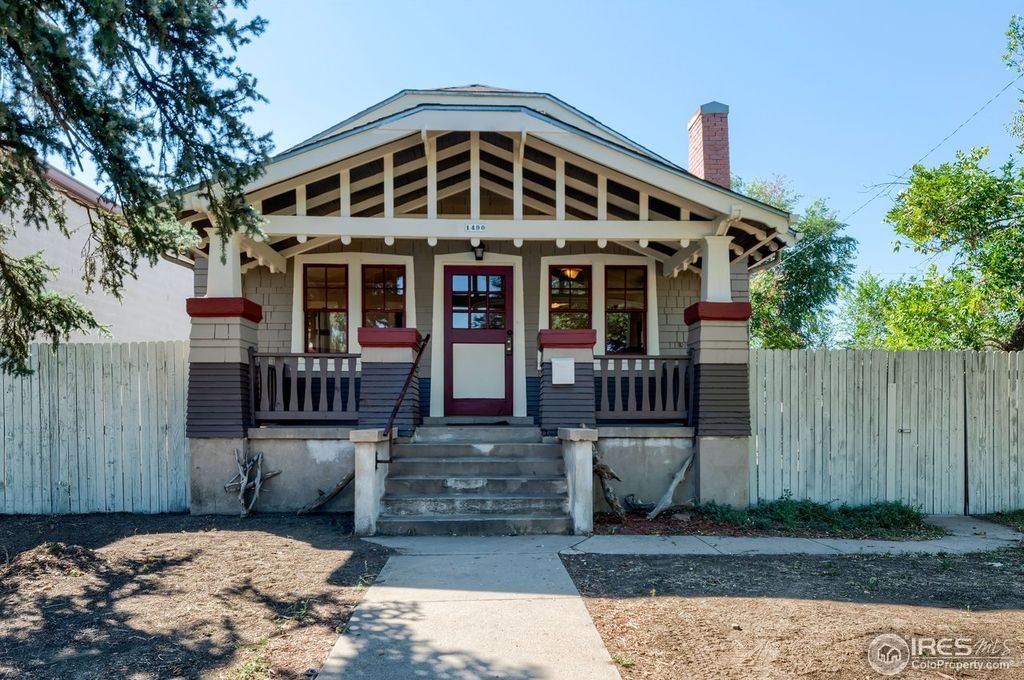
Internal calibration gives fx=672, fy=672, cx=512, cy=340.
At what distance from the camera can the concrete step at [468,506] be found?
6.83m

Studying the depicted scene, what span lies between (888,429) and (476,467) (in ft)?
16.4

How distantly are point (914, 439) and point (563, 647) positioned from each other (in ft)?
20.7

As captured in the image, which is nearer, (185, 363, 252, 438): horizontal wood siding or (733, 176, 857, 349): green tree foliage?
(185, 363, 252, 438): horizontal wood siding

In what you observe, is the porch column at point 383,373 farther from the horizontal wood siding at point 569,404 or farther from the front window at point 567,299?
the front window at point 567,299

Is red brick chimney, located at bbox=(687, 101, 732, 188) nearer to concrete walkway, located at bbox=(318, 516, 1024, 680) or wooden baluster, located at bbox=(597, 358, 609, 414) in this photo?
wooden baluster, located at bbox=(597, 358, 609, 414)

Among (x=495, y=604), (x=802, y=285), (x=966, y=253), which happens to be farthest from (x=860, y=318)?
(x=495, y=604)

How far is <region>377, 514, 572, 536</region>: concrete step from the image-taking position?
6.60 m

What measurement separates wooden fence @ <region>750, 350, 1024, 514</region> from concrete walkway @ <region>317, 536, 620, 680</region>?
149 inches

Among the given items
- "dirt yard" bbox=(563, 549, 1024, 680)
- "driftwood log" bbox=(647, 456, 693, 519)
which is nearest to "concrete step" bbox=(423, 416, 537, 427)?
"driftwood log" bbox=(647, 456, 693, 519)

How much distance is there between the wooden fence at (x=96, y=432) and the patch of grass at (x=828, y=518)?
6.32 meters

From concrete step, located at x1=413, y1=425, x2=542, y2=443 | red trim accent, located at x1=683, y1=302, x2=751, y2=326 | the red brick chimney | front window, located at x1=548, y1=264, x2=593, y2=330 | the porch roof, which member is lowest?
concrete step, located at x1=413, y1=425, x2=542, y2=443

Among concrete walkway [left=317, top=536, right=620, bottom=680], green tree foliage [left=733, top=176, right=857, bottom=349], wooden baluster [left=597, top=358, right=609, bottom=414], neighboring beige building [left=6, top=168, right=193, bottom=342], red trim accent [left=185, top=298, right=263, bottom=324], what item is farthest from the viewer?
green tree foliage [left=733, top=176, right=857, bottom=349]

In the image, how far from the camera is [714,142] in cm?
1066

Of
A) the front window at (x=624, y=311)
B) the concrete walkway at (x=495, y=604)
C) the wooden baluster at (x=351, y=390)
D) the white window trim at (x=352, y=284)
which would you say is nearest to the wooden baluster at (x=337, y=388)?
the wooden baluster at (x=351, y=390)
